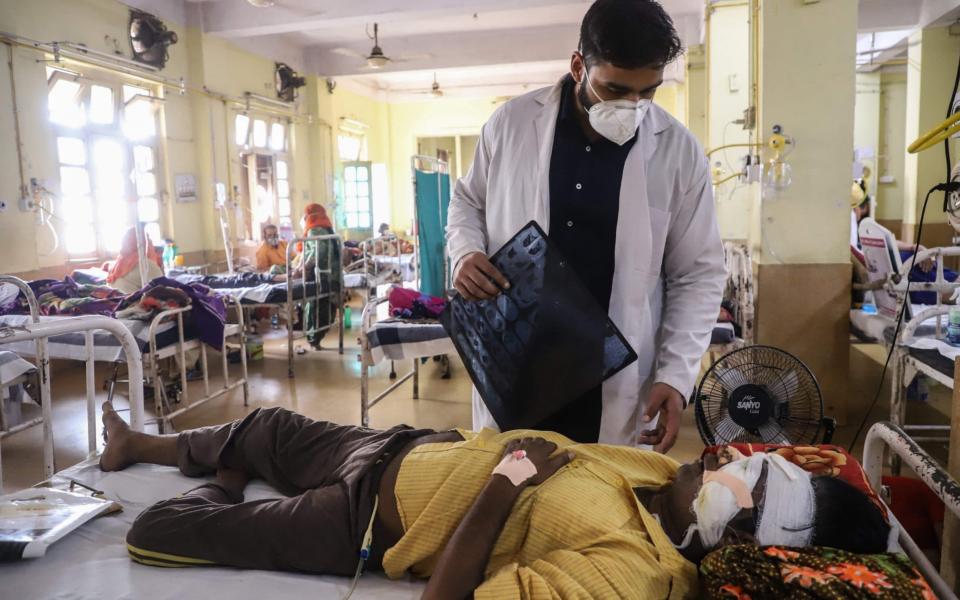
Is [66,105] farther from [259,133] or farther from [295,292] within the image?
[259,133]

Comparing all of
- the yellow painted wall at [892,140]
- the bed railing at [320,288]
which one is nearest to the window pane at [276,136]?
the bed railing at [320,288]

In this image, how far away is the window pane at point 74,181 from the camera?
625 centimetres

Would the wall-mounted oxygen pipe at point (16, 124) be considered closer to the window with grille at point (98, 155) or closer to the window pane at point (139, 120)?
the window with grille at point (98, 155)

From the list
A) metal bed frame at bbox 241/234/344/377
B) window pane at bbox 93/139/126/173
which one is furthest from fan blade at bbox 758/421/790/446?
window pane at bbox 93/139/126/173

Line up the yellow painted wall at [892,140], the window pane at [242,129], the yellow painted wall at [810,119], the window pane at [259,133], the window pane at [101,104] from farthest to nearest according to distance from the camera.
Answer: the yellow painted wall at [892,140] < the window pane at [259,133] < the window pane at [242,129] < the window pane at [101,104] < the yellow painted wall at [810,119]

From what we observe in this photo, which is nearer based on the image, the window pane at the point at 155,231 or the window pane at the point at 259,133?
the window pane at the point at 155,231

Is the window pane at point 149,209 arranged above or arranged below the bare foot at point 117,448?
above

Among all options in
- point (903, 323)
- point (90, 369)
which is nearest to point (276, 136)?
point (90, 369)

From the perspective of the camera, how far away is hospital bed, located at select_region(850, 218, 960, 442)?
288 centimetres

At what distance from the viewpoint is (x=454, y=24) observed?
29.9 feet

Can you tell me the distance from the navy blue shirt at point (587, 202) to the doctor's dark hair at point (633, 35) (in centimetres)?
24

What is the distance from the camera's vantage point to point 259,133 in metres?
9.29

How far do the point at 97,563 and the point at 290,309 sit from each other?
398 cm

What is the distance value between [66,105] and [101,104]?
17.4 inches
